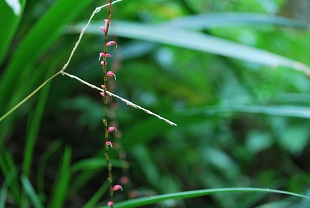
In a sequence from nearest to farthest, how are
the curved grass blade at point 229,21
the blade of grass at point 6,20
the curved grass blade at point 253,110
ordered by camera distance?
the blade of grass at point 6,20
the curved grass blade at point 253,110
the curved grass blade at point 229,21

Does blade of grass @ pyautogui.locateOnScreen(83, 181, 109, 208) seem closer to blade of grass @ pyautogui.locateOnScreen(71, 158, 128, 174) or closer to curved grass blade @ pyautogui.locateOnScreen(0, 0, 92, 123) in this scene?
blade of grass @ pyautogui.locateOnScreen(71, 158, 128, 174)

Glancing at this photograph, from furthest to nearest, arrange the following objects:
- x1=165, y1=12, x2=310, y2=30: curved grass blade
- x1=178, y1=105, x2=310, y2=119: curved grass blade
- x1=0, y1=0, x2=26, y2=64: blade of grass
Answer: x1=165, y1=12, x2=310, y2=30: curved grass blade
x1=178, y1=105, x2=310, y2=119: curved grass blade
x1=0, y1=0, x2=26, y2=64: blade of grass

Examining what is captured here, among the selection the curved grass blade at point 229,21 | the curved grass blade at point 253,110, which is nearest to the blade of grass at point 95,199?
the curved grass blade at point 253,110

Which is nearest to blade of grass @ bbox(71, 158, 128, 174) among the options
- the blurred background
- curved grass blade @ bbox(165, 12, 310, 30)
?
the blurred background

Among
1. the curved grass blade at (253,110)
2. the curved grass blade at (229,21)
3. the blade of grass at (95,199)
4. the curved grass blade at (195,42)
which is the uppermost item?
the curved grass blade at (229,21)

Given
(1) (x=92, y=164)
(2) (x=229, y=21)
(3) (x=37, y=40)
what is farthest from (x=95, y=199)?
(2) (x=229, y=21)

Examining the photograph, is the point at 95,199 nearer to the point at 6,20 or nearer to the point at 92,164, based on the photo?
the point at 92,164

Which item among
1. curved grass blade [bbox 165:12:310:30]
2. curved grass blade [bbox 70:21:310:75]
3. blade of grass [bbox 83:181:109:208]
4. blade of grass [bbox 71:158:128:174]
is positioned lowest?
blade of grass [bbox 83:181:109:208]

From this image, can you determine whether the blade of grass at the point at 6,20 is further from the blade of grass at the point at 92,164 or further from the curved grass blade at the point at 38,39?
the blade of grass at the point at 92,164

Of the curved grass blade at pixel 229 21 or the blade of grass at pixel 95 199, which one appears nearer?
the blade of grass at pixel 95 199
